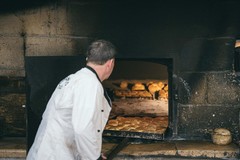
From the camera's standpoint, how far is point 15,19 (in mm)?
5363

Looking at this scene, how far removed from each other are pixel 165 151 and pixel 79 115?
205 centimetres

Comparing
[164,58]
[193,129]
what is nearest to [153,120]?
[193,129]

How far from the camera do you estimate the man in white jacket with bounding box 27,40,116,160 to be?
3.23 meters

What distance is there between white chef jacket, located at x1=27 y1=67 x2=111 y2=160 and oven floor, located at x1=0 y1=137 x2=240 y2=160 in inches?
51.9

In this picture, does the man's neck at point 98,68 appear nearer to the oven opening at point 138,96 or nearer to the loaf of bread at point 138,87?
the oven opening at point 138,96

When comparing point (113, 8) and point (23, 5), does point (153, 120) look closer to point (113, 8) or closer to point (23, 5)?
point (113, 8)

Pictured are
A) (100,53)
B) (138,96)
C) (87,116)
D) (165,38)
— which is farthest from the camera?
(138,96)

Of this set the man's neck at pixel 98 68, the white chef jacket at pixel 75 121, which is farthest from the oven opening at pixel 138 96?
the man's neck at pixel 98 68

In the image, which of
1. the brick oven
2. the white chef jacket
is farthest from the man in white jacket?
the brick oven

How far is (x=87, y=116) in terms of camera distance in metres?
3.20

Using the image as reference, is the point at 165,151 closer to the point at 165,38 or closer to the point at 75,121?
the point at 165,38

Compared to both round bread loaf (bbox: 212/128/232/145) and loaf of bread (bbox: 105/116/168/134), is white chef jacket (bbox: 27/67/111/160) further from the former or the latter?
round bread loaf (bbox: 212/128/232/145)

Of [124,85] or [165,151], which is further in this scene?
[124,85]

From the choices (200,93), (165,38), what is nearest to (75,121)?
(165,38)
